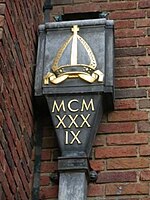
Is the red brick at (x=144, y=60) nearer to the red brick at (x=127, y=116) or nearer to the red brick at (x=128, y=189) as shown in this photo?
the red brick at (x=127, y=116)

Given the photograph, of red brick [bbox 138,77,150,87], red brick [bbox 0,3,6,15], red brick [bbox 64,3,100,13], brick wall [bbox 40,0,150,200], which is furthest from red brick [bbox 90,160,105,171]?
red brick [bbox 64,3,100,13]

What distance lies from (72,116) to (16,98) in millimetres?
384

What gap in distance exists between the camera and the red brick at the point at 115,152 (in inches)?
151

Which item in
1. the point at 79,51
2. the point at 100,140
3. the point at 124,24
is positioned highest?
the point at 124,24

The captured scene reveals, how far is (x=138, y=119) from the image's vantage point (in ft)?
13.0

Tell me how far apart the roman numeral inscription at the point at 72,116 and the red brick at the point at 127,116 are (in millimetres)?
216

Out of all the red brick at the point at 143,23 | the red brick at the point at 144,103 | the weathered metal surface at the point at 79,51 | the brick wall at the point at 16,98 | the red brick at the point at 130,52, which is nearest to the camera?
the brick wall at the point at 16,98

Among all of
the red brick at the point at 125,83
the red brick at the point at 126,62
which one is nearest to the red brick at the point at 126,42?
the red brick at the point at 126,62

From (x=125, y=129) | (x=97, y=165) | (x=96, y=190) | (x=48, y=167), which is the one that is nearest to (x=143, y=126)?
(x=125, y=129)

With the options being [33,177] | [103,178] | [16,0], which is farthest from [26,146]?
[16,0]

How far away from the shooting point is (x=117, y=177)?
3760 mm

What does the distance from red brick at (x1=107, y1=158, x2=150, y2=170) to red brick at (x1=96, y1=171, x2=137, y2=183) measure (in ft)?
0.12

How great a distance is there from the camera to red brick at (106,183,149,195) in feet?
12.1

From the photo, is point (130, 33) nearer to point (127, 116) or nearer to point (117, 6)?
point (117, 6)
